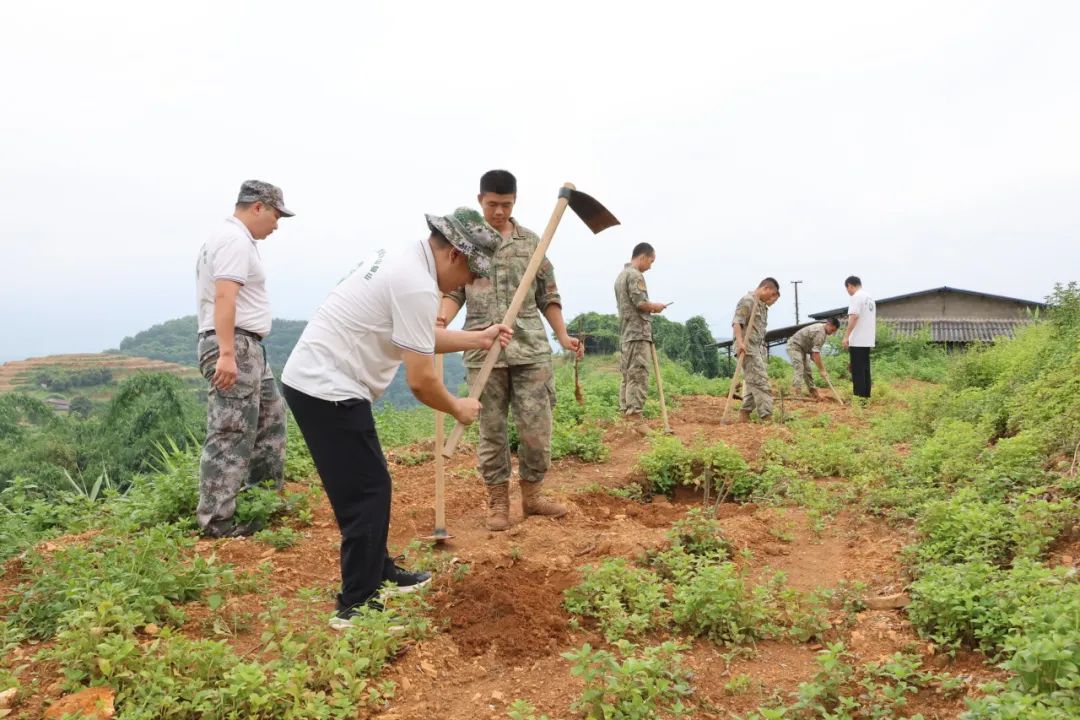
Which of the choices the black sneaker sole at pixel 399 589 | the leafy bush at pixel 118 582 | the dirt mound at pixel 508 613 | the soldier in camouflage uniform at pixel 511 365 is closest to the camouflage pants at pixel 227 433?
the leafy bush at pixel 118 582

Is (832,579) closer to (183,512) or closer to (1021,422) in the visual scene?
(1021,422)

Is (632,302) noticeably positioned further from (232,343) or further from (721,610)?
(721,610)

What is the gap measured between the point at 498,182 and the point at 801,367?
10.2 m

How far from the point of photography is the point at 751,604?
3.26 m

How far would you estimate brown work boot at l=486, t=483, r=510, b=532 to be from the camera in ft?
16.4

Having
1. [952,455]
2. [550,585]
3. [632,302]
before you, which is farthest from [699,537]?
[632,302]

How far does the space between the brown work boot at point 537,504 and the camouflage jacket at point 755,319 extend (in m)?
5.53

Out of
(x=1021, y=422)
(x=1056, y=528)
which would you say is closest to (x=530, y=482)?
(x=1056, y=528)

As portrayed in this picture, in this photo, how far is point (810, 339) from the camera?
43.1ft

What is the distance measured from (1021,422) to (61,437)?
964 centimetres

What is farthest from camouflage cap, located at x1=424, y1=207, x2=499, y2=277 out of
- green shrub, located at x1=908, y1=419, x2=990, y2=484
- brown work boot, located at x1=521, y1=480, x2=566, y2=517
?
green shrub, located at x1=908, y1=419, x2=990, y2=484

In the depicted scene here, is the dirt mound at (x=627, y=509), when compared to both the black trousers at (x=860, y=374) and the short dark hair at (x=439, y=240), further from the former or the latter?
the black trousers at (x=860, y=374)

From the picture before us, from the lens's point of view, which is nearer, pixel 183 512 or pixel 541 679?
pixel 541 679

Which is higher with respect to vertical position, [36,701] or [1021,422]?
[1021,422]
